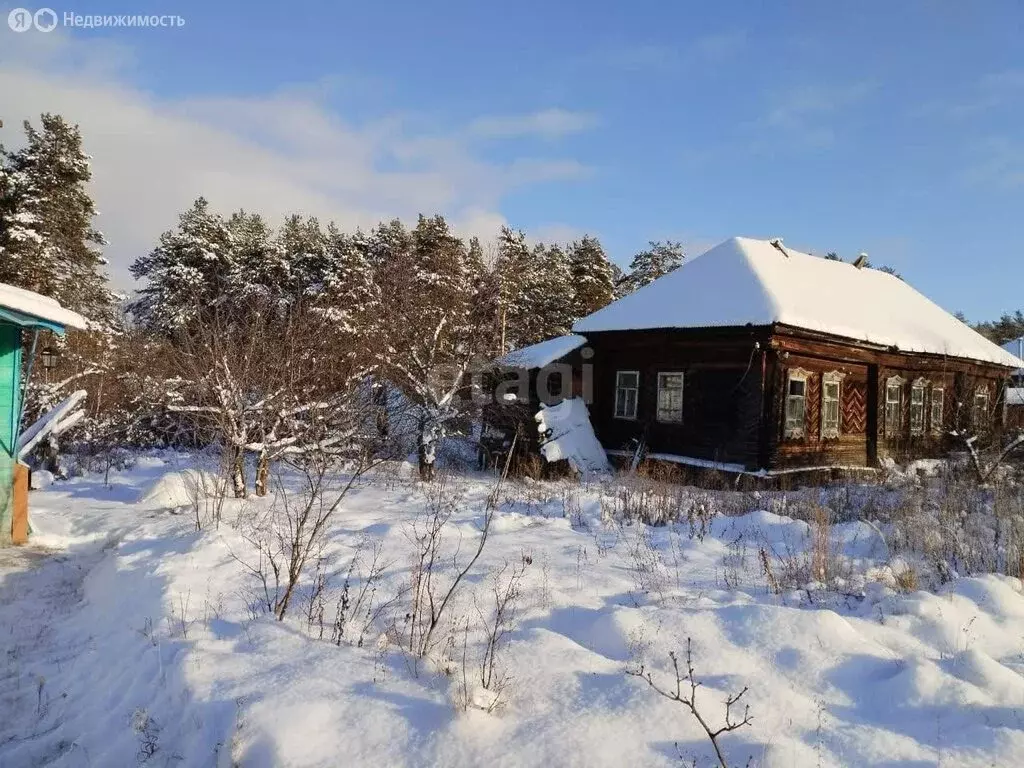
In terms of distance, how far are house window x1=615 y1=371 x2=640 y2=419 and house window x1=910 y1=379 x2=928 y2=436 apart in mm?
8422

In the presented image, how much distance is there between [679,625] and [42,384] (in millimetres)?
15747

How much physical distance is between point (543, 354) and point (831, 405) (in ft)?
24.0

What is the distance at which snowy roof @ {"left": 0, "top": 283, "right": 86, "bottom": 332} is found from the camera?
7332mm

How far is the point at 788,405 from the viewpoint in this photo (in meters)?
14.8

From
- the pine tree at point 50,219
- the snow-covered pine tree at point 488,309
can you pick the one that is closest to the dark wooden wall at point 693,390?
the snow-covered pine tree at point 488,309

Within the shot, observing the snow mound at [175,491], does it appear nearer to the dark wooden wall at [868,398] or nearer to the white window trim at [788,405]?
the dark wooden wall at [868,398]

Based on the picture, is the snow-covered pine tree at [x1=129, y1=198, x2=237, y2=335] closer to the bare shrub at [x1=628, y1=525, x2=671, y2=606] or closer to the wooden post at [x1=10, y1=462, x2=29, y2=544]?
the wooden post at [x1=10, y1=462, x2=29, y2=544]

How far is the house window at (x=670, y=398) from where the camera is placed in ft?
51.2

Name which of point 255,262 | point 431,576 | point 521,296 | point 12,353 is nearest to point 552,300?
point 521,296

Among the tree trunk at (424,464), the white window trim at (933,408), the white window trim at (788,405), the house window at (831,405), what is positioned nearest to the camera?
the tree trunk at (424,464)

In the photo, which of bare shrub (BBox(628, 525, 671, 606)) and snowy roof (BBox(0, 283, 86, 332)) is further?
snowy roof (BBox(0, 283, 86, 332))

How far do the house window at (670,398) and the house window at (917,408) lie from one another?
785cm

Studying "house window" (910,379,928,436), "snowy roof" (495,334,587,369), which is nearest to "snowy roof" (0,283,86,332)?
"snowy roof" (495,334,587,369)

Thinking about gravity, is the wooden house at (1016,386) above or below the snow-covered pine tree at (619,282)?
below
